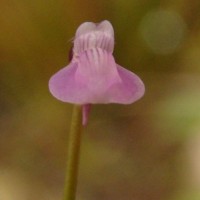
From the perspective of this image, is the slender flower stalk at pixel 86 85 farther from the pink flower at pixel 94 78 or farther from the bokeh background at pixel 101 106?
the bokeh background at pixel 101 106

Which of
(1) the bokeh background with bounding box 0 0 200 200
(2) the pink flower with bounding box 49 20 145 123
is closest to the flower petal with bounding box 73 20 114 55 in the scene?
(2) the pink flower with bounding box 49 20 145 123

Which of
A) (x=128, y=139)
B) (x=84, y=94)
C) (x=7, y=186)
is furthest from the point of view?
(x=128, y=139)

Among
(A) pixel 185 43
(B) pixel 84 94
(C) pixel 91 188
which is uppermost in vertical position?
(A) pixel 185 43

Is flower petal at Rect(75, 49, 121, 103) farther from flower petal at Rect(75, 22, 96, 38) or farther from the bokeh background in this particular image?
the bokeh background

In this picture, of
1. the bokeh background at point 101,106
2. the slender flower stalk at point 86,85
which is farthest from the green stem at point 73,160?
the bokeh background at point 101,106

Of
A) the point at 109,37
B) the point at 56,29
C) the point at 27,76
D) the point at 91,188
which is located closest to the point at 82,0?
the point at 56,29

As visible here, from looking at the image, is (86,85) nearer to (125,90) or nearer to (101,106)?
(125,90)

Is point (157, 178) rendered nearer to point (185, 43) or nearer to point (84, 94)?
point (185, 43)
